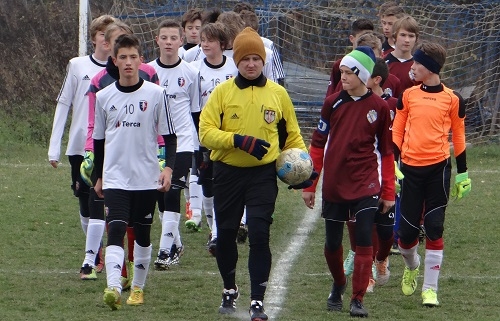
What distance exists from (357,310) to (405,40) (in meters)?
3.14

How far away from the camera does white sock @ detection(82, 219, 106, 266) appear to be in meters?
8.23

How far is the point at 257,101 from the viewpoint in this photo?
267 inches

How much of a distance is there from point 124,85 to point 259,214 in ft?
4.09

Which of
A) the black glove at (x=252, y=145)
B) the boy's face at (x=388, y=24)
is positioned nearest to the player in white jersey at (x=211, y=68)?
the boy's face at (x=388, y=24)

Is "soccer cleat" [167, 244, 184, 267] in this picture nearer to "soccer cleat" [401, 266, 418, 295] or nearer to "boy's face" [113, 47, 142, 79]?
"soccer cleat" [401, 266, 418, 295]

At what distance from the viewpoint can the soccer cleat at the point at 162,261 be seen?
28.3 ft

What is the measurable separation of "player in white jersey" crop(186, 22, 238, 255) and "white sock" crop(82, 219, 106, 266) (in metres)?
1.05

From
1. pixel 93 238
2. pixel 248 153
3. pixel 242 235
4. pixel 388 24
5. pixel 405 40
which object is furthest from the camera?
pixel 388 24

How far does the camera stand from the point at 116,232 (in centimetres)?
698

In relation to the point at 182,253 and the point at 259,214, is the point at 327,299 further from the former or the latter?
the point at 182,253

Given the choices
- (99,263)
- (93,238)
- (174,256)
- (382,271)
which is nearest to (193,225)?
(174,256)

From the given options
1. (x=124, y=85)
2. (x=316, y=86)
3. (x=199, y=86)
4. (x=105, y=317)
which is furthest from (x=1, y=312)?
(x=316, y=86)

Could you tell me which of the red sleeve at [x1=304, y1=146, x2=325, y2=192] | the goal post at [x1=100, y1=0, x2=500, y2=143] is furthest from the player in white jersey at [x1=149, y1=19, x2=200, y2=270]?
the goal post at [x1=100, y1=0, x2=500, y2=143]

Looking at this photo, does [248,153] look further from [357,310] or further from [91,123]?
[91,123]
